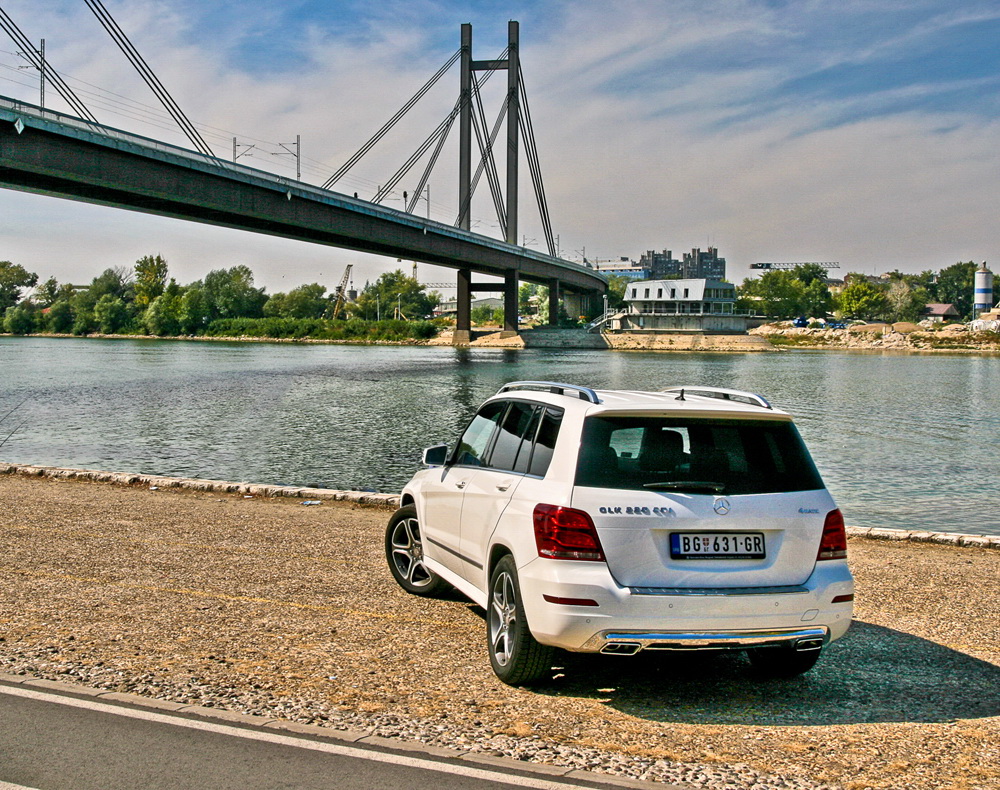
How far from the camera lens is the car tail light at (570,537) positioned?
5133 millimetres

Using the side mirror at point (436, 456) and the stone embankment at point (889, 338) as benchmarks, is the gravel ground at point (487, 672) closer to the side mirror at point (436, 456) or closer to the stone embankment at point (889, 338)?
the side mirror at point (436, 456)

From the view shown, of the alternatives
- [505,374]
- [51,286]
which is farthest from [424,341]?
[51,286]

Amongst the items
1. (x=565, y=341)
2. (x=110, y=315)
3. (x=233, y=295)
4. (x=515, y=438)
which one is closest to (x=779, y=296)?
(x=565, y=341)

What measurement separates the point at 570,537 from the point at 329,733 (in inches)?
59.7

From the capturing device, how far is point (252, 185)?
169 feet

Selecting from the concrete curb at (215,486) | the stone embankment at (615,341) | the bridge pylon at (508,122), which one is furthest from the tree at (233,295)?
the concrete curb at (215,486)

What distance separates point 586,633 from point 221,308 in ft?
532

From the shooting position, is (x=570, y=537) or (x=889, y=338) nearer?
(x=570, y=537)

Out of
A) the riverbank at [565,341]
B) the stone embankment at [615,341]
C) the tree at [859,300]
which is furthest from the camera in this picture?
the tree at [859,300]

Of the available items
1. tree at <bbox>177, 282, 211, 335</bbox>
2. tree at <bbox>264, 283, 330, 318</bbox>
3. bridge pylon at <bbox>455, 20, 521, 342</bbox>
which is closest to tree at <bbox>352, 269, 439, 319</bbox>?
tree at <bbox>264, 283, 330, 318</bbox>

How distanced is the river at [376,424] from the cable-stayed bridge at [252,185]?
8.78 metres

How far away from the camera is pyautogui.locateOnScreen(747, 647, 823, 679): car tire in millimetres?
5758

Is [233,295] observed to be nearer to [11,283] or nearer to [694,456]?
[11,283]

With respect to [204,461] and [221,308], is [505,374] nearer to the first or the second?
[204,461]
